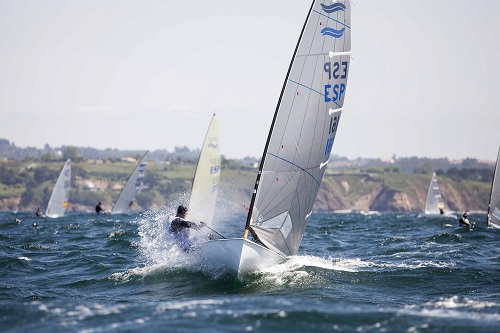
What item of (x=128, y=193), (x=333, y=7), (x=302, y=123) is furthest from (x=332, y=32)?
(x=128, y=193)

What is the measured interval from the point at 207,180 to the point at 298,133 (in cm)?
935

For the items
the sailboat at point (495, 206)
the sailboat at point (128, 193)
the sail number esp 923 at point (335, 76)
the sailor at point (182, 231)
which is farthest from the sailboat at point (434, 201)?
the sailor at point (182, 231)

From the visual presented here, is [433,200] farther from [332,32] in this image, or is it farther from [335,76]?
[332,32]

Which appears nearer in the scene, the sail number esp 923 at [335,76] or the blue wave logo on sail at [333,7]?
the blue wave logo on sail at [333,7]

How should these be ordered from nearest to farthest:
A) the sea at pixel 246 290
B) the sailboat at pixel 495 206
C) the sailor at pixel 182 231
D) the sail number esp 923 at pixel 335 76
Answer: the sea at pixel 246 290 < the sail number esp 923 at pixel 335 76 < the sailor at pixel 182 231 < the sailboat at pixel 495 206

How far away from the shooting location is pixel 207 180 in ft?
82.0

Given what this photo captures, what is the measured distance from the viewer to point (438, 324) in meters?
10.7

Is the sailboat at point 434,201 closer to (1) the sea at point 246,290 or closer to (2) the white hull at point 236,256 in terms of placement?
(1) the sea at point 246,290

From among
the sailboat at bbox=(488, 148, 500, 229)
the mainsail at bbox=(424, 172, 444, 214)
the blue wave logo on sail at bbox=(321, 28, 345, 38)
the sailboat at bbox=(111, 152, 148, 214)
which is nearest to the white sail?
the blue wave logo on sail at bbox=(321, 28, 345, 38)

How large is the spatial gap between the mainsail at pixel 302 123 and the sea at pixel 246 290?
3.98ft

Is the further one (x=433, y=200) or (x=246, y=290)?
(x=433, y=200)

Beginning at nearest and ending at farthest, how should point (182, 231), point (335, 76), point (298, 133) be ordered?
point (298, 133)
point (335, 76)
point (182, 231)

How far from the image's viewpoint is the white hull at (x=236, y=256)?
575 inches

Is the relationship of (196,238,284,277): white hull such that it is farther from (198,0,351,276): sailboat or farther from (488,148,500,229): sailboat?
(488,148,500,229): sailboat
